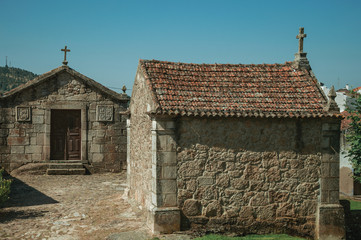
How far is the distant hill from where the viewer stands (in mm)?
38844

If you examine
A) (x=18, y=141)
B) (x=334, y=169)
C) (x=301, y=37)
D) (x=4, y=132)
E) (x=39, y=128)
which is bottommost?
(x=334, y=169)

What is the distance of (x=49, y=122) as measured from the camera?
605 inches

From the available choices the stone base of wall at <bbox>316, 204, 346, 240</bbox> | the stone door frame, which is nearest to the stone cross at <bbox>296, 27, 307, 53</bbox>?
the stone base of wall at <bbox>316, 204, 346, 240</bbox>

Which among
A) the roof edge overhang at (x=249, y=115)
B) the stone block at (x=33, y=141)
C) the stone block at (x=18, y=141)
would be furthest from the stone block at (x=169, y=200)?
the stone block at (x=18, y=141)

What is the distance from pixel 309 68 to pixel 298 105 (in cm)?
167

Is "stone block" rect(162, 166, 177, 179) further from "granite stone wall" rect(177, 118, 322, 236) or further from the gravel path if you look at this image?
the gravel path

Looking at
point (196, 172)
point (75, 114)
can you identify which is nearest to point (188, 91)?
point (196, 172)

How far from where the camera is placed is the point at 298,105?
8.67 meters

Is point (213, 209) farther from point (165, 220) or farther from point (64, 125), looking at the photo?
point (64, 125)

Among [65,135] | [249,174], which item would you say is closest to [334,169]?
[249,174]

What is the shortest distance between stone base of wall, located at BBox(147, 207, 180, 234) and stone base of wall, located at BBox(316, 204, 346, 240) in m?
3.18

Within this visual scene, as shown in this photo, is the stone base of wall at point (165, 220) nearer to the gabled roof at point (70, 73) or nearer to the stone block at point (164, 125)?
the stone block at point (164, 125)

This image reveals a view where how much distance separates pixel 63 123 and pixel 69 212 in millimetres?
6662

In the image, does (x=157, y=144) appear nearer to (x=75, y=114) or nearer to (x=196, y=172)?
(x=196, y=172)
